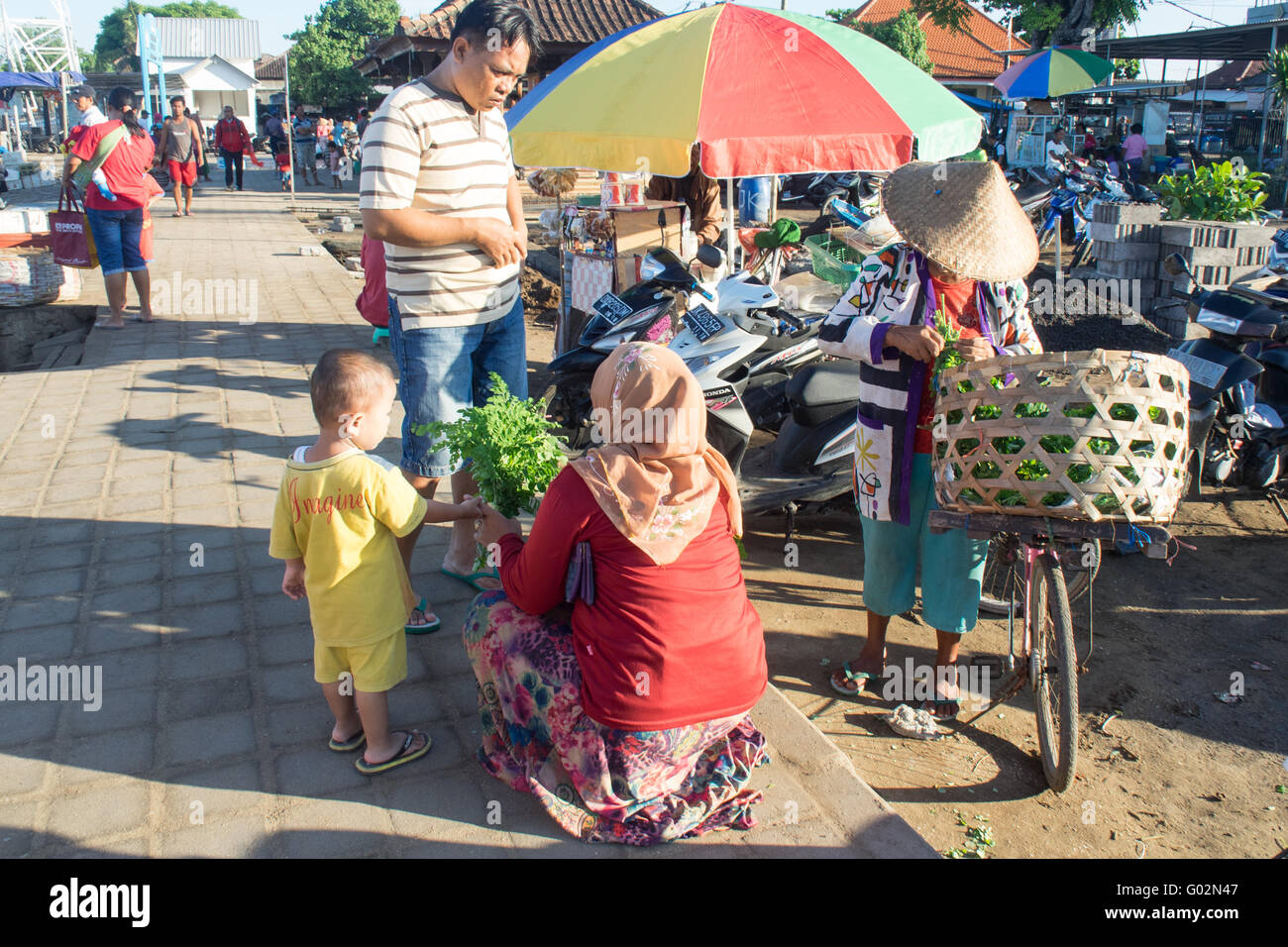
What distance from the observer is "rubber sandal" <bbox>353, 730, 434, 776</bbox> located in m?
2.77

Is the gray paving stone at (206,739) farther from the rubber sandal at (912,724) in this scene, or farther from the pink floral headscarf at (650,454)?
the rubber sandal at (912,724)

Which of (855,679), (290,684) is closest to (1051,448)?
(855,679)

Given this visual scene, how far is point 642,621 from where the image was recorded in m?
2.40

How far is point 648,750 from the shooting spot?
248 cm

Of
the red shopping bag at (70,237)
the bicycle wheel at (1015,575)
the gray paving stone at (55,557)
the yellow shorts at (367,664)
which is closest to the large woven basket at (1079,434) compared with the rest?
the bicycle wheel at (1015,575)

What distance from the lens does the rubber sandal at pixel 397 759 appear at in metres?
2.77

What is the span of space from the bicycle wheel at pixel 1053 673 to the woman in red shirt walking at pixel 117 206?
749cm

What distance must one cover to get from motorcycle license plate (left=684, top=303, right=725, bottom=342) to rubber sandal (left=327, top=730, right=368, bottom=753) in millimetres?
2984

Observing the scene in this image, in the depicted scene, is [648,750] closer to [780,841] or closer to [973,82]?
[780,841]

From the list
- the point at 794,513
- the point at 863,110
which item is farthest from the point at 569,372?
the point at 863,110

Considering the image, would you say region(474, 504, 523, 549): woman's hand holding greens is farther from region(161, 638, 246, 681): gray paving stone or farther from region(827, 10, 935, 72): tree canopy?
region(827, 10, 935, 72): tree canopy

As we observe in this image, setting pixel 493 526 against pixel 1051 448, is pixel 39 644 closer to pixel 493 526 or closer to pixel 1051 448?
pixel 493 526

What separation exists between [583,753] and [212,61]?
68.0 m

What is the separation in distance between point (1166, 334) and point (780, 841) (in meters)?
7.60
